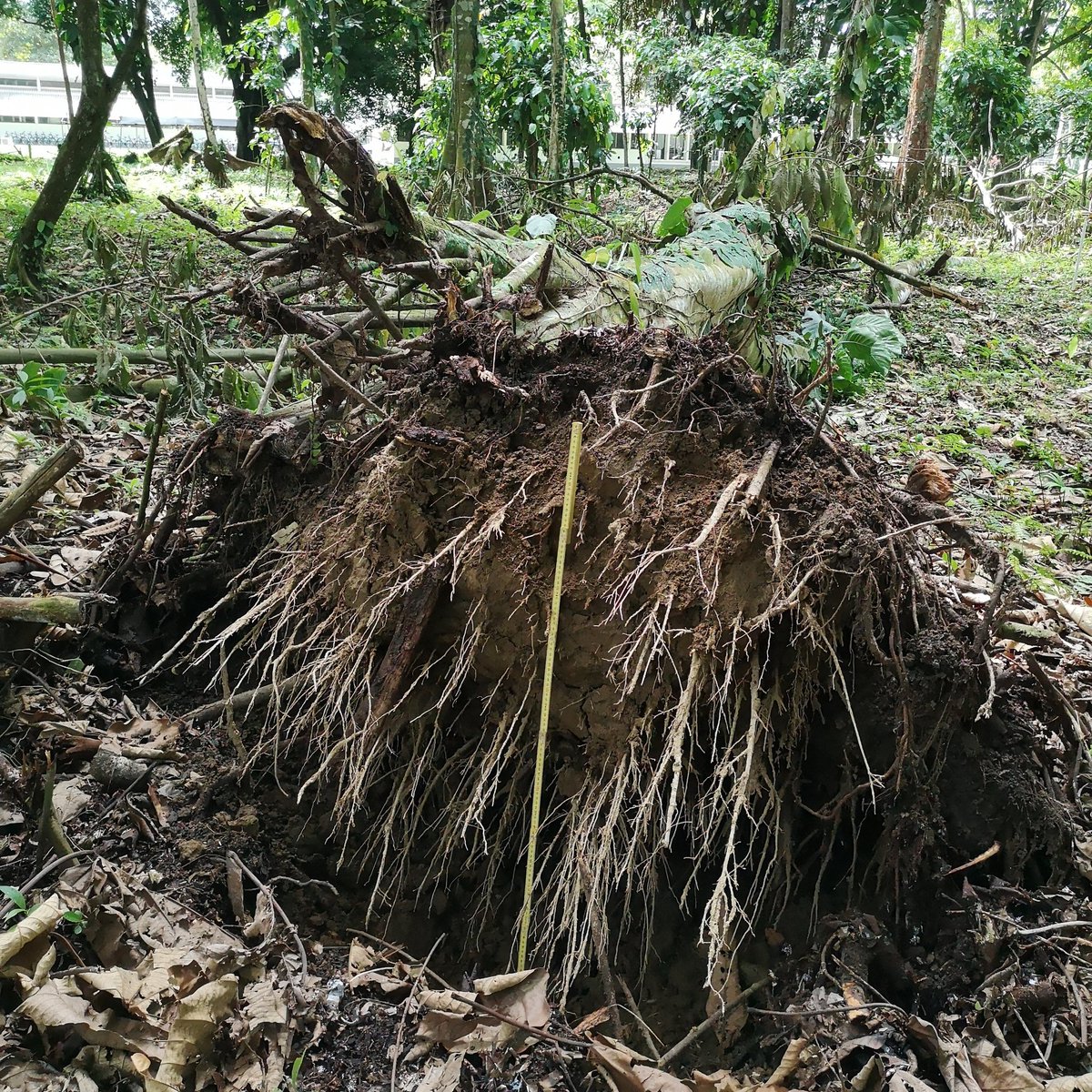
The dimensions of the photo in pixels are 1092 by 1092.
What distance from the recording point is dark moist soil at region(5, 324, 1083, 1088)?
201 cm

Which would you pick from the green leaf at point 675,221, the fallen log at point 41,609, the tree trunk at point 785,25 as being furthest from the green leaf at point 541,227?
the tree trunk at point 785,25

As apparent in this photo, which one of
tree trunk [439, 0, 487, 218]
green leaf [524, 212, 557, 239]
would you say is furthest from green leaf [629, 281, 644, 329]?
tree trunk [439, 0, 487, 218]

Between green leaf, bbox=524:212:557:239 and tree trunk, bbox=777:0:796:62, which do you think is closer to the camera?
green leaf, bbox=524:212:557:239

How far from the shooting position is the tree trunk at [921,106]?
27.1 feet

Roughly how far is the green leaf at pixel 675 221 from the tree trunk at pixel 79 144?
4671mm

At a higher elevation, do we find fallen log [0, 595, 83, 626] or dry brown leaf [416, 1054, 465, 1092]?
fallen log [0, 595, 83, 626]

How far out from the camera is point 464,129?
5.99 m

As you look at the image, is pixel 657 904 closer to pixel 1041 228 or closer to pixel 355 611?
pixel 355 611

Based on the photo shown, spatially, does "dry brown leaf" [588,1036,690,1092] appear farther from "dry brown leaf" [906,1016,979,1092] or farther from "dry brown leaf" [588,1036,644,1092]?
"dry brown leaf" [906,1016,979,1092]

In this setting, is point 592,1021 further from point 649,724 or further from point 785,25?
point 785,25

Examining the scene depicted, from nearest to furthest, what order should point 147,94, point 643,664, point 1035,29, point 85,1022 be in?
point 85,1022 → point 643,664 → point 1035,29 → point 147,94

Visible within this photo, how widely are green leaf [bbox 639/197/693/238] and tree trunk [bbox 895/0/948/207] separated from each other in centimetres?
473

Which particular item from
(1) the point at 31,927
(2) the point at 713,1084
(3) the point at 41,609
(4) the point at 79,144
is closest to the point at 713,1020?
(2) the point at 713,1084

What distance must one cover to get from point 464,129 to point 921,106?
5.47m
